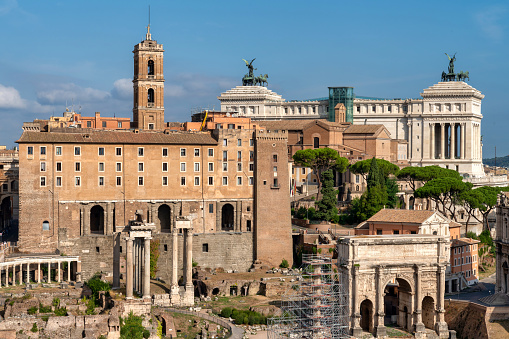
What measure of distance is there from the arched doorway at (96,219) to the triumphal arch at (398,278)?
27.8 m

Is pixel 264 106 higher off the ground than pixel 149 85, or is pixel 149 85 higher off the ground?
pixel 264 106

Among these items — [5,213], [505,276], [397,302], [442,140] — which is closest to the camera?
[505,276]

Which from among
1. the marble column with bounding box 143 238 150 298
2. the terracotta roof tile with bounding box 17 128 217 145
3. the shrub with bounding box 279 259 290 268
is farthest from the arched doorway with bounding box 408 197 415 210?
the marble column with bounding box 143 238 150 298

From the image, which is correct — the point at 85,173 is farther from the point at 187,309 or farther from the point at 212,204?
the point at 187,309

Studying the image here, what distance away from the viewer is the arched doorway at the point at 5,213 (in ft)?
341

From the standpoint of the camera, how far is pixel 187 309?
76.1 m

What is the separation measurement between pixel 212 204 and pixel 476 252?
28.9m

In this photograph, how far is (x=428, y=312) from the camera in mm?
77688

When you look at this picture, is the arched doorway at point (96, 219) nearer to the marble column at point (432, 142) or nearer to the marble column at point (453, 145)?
the marble column at point (432, 142)

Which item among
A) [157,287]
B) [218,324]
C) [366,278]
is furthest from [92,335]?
[366,278]

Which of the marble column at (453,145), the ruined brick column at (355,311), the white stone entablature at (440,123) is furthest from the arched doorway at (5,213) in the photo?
the marble column at (453,145)

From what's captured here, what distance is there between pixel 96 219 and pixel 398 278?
33.7 m

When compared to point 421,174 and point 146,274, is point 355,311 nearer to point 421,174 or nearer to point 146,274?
point 146,274

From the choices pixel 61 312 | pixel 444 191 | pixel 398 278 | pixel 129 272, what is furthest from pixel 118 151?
pixel 444 191
